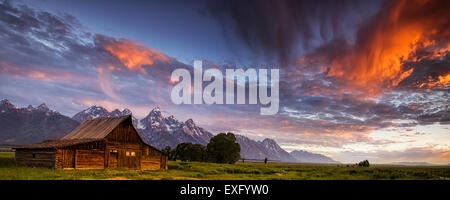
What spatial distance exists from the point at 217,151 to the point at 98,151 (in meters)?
52.0

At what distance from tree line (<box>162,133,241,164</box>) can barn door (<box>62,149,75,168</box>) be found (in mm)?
49948

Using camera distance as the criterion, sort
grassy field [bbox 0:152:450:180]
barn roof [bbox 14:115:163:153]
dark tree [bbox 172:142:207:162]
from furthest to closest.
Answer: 1. dark tree [bbox 172:142:207:162]
2. barn roof [bbox 14:115:163:153]
3. grassy field [bbox 0:152:450:180]

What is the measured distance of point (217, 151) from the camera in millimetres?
95750

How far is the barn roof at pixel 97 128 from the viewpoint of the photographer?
165ft

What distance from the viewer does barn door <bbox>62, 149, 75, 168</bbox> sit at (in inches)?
1682

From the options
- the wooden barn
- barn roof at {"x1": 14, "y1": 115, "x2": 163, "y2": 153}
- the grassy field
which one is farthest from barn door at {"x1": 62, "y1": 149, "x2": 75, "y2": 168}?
barn roof at {"x1": 14, "y1": 115, "x2": 163, "y2": 153}

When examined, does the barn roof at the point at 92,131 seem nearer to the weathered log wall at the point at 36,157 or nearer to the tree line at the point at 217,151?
the weathered log wall at the point at 36,157

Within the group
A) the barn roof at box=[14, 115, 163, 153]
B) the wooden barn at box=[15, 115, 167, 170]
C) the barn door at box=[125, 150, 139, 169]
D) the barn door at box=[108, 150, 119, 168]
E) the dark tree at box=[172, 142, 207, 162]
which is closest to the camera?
the wooden barn at box=[15, 115, 167, 170]

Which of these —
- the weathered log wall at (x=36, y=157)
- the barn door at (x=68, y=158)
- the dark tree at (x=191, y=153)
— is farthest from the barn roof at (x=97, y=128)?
the dark tree at (x=191, y=153)

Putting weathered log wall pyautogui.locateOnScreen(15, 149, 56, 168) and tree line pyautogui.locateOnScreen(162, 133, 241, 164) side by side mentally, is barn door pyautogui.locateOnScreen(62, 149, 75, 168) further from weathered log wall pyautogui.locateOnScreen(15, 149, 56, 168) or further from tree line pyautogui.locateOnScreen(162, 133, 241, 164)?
tree line pyautogui.locateOnScreen(162, 133, 241, 164)

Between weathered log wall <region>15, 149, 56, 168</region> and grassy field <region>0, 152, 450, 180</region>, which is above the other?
weathered log wall <region>15, 149, 56, 168</region>
